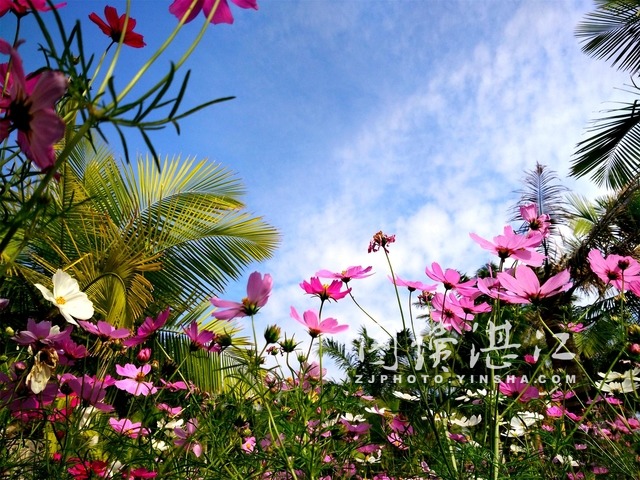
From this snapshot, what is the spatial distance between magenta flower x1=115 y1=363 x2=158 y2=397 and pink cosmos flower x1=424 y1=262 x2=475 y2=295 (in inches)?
27.8

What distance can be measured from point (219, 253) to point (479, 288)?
474cm

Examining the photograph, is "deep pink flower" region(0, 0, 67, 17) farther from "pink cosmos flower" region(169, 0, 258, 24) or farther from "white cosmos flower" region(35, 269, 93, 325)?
"white cosmos flower" region(35, 269, 93, 325)

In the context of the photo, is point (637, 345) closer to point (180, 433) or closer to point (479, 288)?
point (479, 288)

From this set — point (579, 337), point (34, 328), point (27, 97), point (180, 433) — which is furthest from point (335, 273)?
point (579, 337)

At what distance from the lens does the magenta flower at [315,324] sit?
1.02m

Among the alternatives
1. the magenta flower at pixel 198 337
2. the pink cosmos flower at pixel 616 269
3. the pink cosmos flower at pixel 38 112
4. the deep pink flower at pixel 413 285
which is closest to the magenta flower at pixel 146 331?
the magenta flower at pixel 198 337

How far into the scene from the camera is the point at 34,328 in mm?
811

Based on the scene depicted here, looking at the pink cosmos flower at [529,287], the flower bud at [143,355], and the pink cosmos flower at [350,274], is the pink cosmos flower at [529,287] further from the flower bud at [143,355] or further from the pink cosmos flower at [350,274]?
the flower bud at [143,355]

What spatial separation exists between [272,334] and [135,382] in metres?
0.52

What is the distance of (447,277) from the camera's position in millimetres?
1101

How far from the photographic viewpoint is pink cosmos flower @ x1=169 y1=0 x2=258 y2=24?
0.53 meters

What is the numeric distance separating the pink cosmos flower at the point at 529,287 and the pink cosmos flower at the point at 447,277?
0.14 m

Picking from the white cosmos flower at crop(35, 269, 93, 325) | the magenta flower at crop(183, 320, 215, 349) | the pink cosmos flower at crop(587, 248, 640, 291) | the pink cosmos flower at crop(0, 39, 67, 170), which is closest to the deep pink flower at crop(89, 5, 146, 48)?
the pink cosmos flower at crop(0, 39, 67, 170)

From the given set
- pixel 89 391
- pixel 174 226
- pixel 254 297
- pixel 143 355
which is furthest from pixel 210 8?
pixel 174 226
